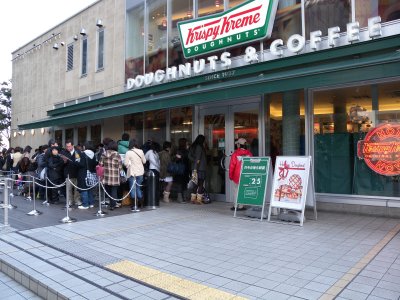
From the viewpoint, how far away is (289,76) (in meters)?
7.66

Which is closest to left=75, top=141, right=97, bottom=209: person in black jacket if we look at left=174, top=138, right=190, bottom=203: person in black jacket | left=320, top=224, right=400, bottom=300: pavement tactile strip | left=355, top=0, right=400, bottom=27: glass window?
left=174, top=138, right=190, bottom=203: person in black jacket

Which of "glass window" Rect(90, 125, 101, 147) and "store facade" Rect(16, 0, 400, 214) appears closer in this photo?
"store facade" Rect(16, 0, 400, 214)

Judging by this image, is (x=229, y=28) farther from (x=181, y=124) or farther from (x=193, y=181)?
(x=193, y=181)

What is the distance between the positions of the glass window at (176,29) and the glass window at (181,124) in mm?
1625

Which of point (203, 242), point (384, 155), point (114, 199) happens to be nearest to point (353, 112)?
point (384, 155)

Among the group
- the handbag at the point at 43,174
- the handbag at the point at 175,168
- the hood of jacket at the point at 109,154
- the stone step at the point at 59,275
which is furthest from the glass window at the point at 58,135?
the stone step at the point at 59,275

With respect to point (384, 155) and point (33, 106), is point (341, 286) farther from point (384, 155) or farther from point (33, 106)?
point (33, 106)

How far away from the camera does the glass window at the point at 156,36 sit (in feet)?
42.5

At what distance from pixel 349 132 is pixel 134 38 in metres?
9.47

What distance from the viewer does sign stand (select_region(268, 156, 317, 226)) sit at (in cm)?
743

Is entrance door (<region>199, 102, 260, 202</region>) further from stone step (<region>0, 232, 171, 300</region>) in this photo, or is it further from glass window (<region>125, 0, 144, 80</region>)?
stone step (<region>0, 232, 171, 300</region>)

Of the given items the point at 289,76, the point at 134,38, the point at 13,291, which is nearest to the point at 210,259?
the point at 13,291

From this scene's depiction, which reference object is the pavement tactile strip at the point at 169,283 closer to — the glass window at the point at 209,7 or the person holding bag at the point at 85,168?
the person holding bag at the point at 85,168

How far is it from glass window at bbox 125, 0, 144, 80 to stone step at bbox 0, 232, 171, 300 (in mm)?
9303
